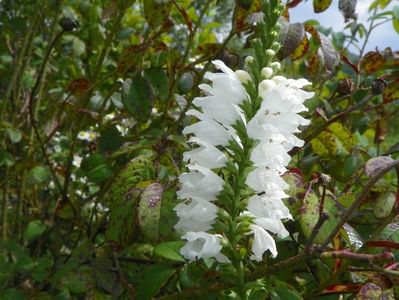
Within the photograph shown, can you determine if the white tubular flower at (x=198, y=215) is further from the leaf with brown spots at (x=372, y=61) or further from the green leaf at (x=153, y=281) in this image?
the leaf with brown spots at (x=372, y=61)

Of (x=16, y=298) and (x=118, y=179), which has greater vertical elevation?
(x=118, y=179)

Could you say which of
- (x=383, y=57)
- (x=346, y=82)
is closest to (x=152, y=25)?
(x=346, y=82)

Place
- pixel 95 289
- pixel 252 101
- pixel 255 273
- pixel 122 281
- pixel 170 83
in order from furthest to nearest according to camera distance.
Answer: pixel 170 83 → pixel 95 289 → pixel 122 281 → pixel 255 273 → pixel 252 101

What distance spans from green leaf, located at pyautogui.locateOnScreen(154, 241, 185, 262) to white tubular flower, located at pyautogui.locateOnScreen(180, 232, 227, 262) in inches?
6.8

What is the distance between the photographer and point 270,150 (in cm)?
99

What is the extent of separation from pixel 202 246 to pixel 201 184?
12cm

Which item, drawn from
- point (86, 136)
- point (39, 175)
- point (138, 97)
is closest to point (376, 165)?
point (138, 97)

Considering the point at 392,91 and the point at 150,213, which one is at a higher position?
the point at 392,91

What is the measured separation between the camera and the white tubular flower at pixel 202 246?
99 centimetres

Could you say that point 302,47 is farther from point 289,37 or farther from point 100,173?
point 100,173

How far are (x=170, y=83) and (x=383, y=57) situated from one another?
64cm

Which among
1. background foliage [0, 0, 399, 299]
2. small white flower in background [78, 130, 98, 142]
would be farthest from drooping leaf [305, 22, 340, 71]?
small white flower in background [78, 130, 98, 142]

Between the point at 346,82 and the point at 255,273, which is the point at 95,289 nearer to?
the point at 255,273

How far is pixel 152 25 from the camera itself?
1.60 m
